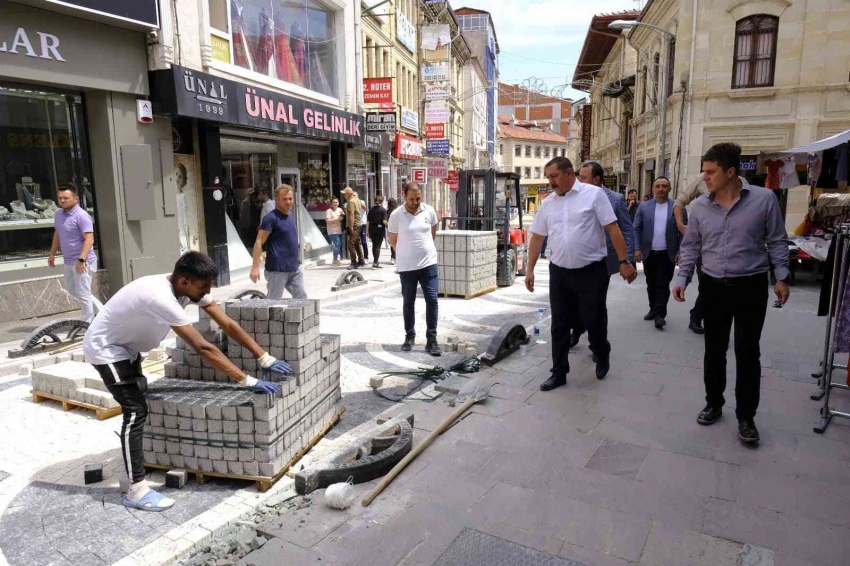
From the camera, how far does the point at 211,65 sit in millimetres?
11156

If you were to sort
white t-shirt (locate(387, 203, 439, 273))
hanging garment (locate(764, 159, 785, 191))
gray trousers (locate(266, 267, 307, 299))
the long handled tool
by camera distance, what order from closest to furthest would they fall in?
the long handled tool → white t-shirt (locate(387, 203, 439, 273)) → gray trousers (locate(266, 267, 307, 299)) → hanging garment (locate(764, 159, 785, 191))

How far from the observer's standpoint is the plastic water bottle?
23.9 ft

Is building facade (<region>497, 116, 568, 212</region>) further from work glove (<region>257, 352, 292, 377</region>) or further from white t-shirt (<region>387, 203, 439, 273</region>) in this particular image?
work glove (<region>257, 352, 292, 377</region>)

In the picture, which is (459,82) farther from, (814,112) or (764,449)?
(764,449)

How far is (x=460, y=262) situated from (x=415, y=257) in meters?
3.86

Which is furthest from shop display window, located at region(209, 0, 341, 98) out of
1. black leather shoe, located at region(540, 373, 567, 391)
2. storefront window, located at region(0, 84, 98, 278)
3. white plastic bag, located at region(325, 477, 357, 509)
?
white plastic bag, located at region(325, 477, 357, 509)

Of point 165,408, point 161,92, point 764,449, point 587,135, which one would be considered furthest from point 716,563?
point 587,135

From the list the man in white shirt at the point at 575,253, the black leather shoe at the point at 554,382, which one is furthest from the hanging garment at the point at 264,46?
the black leather shoe at the point at 554,382

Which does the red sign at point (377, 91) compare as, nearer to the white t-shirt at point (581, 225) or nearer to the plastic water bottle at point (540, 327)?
the plastic water bottle at point (540, 327)

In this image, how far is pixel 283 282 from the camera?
23.2ft

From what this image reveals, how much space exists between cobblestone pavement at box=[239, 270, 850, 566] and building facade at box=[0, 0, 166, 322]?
23.0 ft

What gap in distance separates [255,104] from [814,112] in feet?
62.4

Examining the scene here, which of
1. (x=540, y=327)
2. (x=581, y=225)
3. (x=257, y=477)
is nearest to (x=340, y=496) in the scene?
(x=257, y=477)

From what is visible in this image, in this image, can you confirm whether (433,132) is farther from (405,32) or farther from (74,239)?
(74,239)
